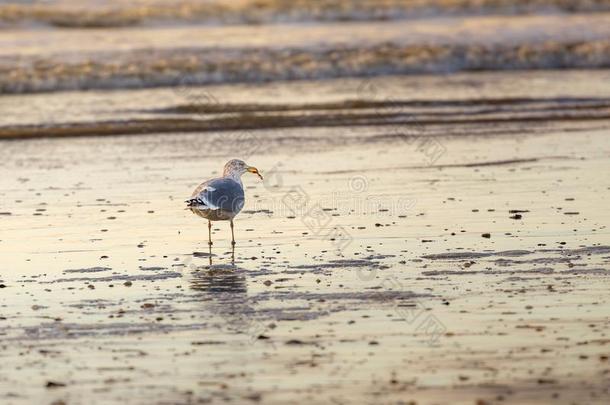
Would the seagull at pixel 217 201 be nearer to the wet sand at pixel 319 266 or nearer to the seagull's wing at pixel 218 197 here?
the seagull's wing at pixel 218 197

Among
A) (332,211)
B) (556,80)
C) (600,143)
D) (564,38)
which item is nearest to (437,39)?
(564,38)

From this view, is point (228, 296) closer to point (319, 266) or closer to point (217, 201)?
point (319, 266)

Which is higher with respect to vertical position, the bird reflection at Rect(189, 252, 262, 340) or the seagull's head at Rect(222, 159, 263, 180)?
the seagull's head at Rect(222, 159, 263, 180)

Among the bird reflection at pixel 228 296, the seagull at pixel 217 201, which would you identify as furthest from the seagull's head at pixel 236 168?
the bird reflection at pixel 228 296

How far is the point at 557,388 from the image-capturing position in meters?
6.60

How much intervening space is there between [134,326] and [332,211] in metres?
4.37

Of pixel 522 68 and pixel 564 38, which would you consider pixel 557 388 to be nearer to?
pixel 522 68

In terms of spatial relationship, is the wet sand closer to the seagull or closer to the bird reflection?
the bird reflection

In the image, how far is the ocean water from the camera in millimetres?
24391

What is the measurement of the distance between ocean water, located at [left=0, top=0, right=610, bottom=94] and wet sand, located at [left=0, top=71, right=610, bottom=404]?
560 centimetres

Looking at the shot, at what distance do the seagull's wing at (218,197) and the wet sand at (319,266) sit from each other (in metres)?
0.34

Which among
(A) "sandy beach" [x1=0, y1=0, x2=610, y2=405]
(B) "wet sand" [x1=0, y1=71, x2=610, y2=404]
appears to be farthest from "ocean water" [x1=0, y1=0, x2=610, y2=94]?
(B) "wet sand" [x1=0, y1=71, x2=610, y2=404]

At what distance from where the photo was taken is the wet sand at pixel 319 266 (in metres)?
6.90

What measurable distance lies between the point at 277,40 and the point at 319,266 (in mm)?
20475
